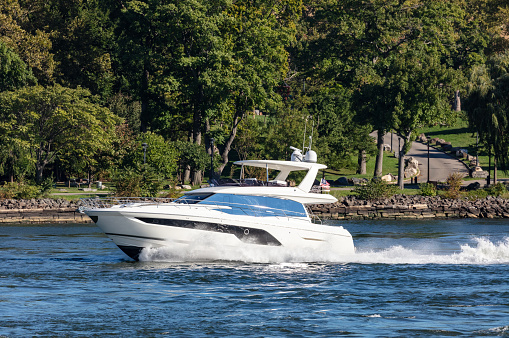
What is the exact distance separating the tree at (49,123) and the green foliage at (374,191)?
2258 cm

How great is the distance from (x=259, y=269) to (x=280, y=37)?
51.3 metres

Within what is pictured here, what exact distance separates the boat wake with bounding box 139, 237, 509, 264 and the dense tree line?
100 ft

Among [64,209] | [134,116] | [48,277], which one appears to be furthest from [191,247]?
[134,116]

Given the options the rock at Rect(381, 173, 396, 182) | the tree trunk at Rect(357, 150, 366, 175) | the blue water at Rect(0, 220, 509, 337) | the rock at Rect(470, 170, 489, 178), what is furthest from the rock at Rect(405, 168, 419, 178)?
the blue water at Rect(0, 220, 509, 337)

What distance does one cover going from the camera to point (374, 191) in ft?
182

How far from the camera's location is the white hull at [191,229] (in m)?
22.2

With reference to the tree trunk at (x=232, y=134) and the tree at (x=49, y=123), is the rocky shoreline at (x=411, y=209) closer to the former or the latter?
the tree trunk at (x=232, y=134)

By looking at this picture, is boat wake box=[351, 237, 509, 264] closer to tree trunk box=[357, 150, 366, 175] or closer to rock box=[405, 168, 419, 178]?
rock box=[405, 168, 419, 178]

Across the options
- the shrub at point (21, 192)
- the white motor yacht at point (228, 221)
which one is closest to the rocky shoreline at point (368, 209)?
the shrub at point (21, 192)

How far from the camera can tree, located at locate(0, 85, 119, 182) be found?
59.0m

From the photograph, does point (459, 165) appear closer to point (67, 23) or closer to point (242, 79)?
point (242, 79)

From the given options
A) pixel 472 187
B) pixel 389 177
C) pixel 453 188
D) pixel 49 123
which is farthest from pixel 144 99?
pixel 472 187

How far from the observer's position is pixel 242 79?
66.2 metres

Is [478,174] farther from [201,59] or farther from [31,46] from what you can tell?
[31,46]
